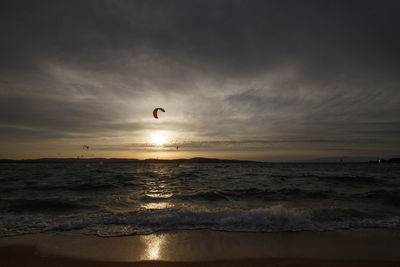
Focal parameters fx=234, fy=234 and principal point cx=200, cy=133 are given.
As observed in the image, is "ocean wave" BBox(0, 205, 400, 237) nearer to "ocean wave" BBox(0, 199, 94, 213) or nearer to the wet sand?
the wet sand

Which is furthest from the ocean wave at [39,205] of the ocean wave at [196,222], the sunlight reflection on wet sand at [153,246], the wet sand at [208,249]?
the sunlight reflection on wet sand at [153,246]

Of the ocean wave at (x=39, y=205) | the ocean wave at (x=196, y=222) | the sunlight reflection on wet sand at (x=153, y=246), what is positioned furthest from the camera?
the ocean wave at (x=39, y=205)

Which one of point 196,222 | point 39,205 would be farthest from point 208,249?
point 39,205

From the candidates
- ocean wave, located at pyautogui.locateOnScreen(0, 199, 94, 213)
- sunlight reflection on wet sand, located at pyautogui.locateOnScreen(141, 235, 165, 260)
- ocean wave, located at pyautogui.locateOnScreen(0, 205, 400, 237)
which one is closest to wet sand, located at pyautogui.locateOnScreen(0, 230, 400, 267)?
sunlight reflection on wet sand, located at pyautogui.locateOnScreen(141, 235, 165, 260)

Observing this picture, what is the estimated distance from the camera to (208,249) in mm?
5262

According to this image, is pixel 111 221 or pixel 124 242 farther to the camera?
pixel 111 221

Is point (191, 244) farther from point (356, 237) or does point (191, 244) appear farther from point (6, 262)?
point (356, 237)

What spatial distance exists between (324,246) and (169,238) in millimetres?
3733

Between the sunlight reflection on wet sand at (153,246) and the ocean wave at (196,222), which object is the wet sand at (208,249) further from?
the ocean wave at (196,222)

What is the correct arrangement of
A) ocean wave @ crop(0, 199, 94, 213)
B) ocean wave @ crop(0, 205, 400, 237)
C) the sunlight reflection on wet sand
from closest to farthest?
1. the sunlight reflection on wet sand
2. ocean wave @ crop(0, 205, 400, 237)
3. ocean wave @ crop(0, 199, 94, 213)

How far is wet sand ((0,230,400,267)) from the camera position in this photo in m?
4.62

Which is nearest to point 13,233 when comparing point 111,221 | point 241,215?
point 111,221

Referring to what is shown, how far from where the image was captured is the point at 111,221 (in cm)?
752

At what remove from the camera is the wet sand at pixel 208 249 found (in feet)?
15.2
